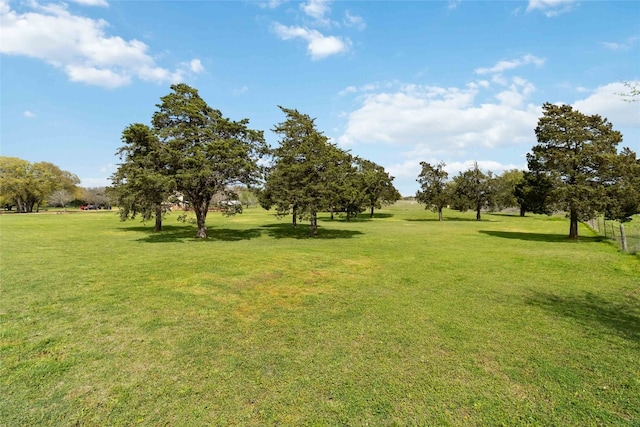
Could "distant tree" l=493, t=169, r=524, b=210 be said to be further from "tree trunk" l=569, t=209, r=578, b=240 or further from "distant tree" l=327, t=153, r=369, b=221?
"distant tree" l=327, t=153, r=369, b=221

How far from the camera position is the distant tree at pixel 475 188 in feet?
193

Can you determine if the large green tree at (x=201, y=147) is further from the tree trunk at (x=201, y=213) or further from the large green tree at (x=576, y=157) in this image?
the large green tree at (x=576, y=157)

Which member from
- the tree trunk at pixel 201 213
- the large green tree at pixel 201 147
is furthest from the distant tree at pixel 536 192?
the tree trunk at pixel 201 213

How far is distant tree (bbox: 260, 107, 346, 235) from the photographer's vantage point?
25203mm

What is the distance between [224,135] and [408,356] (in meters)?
22.8

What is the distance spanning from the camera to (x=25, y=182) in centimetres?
6888

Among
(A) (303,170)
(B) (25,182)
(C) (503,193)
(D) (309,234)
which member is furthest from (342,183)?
(B) (25,182)

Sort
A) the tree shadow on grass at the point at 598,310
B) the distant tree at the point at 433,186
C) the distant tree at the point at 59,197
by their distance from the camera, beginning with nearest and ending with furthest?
1. the tree shadow on grass at the point at 598,310
2. the distant tree at the point at 433,186
3. the distant tree at the point at 59,197

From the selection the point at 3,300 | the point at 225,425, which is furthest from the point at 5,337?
the point at 225,425

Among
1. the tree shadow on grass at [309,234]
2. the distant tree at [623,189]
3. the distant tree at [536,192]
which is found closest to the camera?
the distant tree at [623,189]

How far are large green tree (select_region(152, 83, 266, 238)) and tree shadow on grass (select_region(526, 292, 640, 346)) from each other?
63.1 ft

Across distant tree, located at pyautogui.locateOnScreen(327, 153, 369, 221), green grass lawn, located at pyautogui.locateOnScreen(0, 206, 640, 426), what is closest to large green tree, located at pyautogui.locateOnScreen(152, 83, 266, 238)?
distant tree, located at pyautogui.locateOnScreen(327, 153, 369, 221)

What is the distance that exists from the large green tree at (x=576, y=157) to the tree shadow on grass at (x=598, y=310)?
609 inches

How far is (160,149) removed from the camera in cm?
2333
